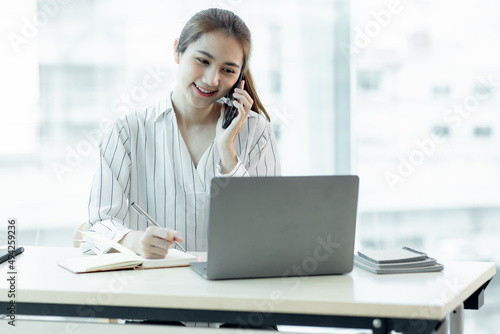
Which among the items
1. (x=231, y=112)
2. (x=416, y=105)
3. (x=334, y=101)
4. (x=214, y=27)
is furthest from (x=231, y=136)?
(x=416, y=105)

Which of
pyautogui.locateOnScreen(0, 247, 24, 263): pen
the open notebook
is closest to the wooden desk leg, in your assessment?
the open notebook

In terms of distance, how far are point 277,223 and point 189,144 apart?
2.63 ft

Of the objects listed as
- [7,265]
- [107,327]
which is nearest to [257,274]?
[107,327]

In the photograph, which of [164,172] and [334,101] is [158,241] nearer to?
[164,172]

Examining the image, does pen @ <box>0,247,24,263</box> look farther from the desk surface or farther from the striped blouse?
the striped blouse

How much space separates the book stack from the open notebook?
17.3 inches

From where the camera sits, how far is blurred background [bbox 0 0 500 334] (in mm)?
2984

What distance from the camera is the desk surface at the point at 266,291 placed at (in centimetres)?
119

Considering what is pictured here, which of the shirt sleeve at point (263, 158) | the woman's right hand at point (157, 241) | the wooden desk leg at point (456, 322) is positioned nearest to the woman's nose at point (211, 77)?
the shirt sleeve at point (263, 158)

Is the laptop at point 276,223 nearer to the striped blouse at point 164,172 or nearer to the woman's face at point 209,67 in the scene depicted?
the striped blouse at point 164,172

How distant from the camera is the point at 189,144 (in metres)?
2.04

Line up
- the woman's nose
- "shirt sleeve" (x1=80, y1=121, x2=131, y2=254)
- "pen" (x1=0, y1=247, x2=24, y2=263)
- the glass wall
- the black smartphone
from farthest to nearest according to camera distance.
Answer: the glass wall → the black smartphone → the woman's nose → "shirt sleeve" (x1=80, y1=121, x2=131, y2=254) → "pen" (x1=0, y1=247, x2=24, y2=263)

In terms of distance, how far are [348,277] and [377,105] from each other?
2.17 metres

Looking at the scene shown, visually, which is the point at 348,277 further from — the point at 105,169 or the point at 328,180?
the point at 105,169
